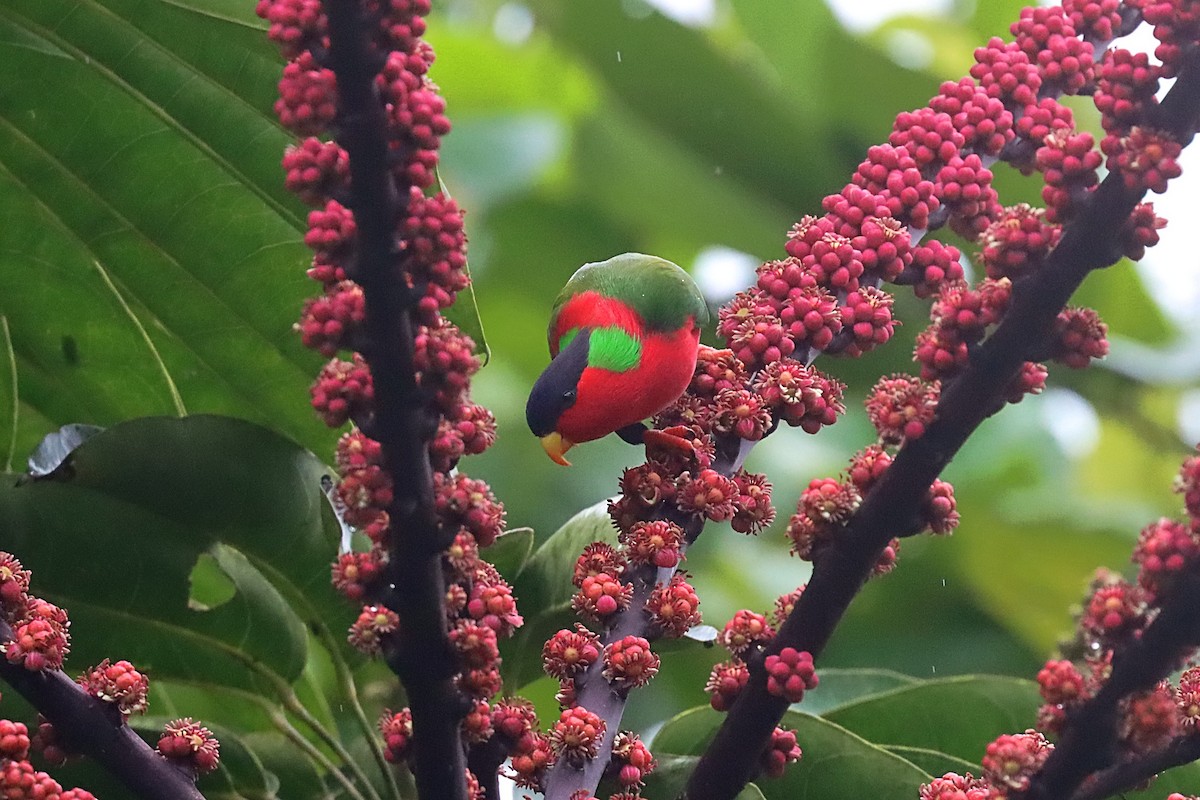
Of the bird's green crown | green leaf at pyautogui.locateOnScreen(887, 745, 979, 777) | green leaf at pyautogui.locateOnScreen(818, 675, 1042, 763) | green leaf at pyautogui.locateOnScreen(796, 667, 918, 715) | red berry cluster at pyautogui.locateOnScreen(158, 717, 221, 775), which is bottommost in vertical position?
red berry cluster at pyautogui.locateOnScreen(158, 717, 221, 775)

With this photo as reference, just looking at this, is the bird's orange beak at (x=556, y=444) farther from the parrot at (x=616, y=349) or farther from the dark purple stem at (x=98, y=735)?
the dark purple stem at (x=98, y=735)

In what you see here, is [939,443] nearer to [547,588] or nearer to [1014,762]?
[1014,762]

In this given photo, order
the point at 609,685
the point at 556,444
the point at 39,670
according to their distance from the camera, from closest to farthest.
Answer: the point at 39,670 → the point at 609,685 → the point at 556,444

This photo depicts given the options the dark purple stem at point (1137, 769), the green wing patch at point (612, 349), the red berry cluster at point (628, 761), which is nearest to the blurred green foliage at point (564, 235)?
the green wing patch at point (612, 349)

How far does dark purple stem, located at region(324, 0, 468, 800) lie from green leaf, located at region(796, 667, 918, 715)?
98cm

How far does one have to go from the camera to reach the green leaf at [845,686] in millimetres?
1939

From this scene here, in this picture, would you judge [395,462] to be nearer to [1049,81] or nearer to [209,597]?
[1049,81]

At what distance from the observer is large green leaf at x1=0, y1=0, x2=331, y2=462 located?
1.55 metres

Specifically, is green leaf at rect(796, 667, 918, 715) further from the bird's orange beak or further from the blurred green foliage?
the bird's orange beak

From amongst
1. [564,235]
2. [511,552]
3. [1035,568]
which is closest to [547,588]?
[511,552]

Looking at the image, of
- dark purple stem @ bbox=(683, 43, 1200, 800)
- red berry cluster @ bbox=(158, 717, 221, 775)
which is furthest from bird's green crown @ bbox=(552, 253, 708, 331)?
red berry cluster @ bbox=(158, 717, 221, 775)

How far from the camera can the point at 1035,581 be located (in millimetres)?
3332

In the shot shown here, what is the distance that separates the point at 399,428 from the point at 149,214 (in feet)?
2.76

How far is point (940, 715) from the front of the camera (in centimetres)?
162
